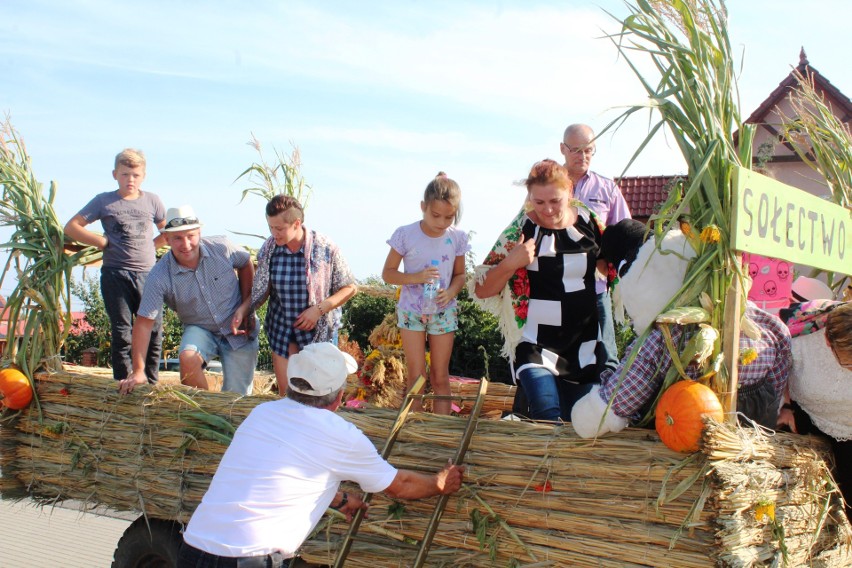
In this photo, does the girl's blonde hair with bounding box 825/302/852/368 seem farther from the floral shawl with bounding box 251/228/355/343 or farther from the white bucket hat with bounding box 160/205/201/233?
the white bucket hat with bounding box 160/205/201/233

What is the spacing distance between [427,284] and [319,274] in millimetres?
688

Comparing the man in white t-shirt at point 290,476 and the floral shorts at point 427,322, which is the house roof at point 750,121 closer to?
the floral shorts at point 427,322

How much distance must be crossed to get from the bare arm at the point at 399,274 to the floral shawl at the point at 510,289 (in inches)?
20.3

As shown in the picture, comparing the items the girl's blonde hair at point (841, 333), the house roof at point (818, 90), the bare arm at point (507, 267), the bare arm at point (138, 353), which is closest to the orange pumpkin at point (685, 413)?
the girl's blonde hair at point (841, 333)

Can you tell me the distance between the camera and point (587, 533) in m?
2.84

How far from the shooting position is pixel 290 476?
111 inches

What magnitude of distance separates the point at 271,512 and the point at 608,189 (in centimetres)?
274

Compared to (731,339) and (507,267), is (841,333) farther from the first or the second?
(507,267)

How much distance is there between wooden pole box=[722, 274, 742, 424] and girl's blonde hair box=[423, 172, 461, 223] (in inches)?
79.4

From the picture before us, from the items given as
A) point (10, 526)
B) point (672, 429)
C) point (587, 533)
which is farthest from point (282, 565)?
point (10, 526)

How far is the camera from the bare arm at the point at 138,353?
412 centimetres

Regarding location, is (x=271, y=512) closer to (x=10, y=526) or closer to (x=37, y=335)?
(x=37, y=335)

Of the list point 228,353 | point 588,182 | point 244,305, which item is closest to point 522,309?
point 588,182

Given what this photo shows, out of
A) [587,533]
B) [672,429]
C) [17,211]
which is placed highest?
[17,211]
